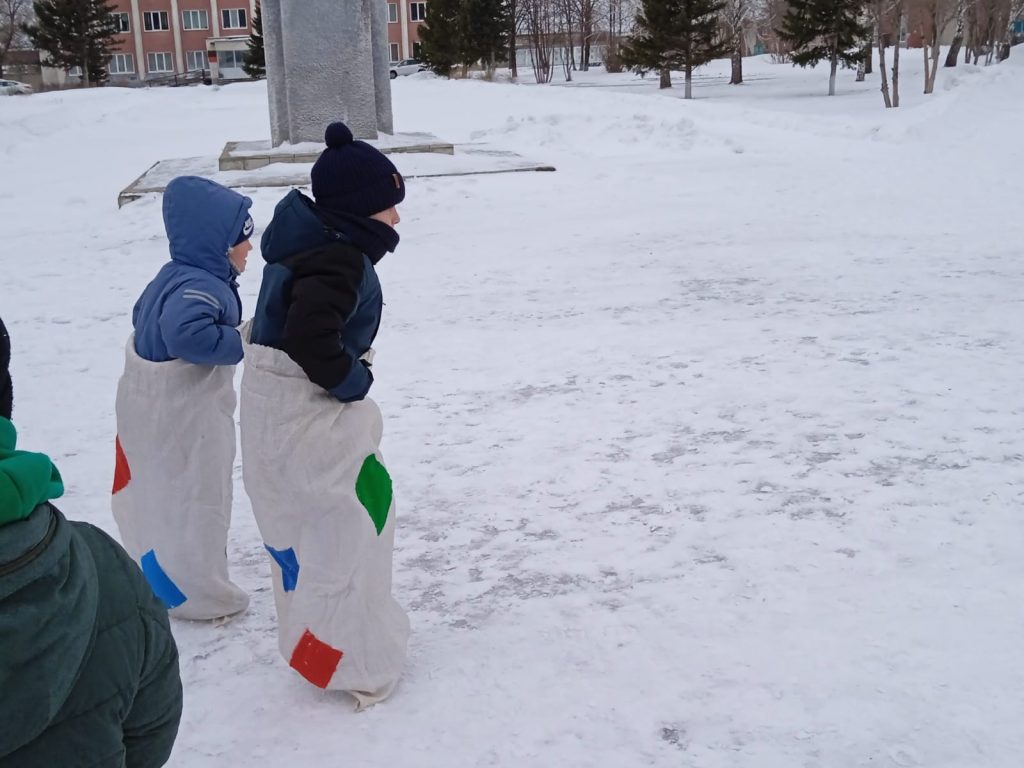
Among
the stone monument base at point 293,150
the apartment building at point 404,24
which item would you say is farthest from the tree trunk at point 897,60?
the apartment building at point 404,24

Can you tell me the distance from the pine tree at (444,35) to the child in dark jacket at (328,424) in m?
46.7

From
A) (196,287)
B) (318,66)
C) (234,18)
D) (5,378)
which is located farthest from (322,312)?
(234,18)

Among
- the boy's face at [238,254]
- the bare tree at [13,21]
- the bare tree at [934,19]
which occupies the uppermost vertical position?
the bare tree at [13,21]

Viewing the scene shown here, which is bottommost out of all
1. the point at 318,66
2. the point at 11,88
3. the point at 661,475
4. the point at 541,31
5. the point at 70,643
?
the point at 661,475

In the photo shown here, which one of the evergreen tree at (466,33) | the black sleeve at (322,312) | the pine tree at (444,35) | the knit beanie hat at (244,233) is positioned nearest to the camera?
the black sleeve at (322,312)

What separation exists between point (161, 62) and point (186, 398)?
7885 centimetres

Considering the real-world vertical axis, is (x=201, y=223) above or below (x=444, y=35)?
below

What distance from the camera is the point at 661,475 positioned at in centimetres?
426

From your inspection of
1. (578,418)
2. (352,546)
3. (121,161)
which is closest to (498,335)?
(578,418)

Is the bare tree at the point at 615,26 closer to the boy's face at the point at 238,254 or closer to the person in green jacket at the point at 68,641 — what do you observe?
the boy's face at the point at 238,254

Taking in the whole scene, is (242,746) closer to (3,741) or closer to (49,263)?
(3,741)

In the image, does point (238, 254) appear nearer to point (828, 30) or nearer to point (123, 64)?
point (828, 30)

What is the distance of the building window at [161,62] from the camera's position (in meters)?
74.1

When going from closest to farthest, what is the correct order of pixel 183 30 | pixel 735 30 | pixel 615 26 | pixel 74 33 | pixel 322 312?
pixel 322 312 < pixel 735 30 < pixel 74 33 < pixel 615 26 < pixel 183 30
